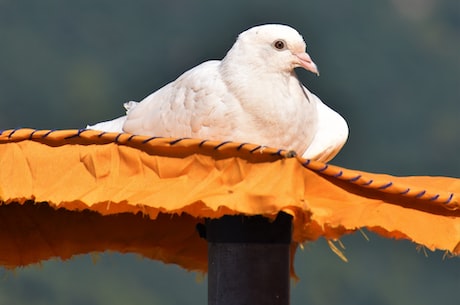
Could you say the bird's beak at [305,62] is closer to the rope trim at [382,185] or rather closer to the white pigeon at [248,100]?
the white pigeon at [248,100]

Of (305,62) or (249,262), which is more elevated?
(305,62)

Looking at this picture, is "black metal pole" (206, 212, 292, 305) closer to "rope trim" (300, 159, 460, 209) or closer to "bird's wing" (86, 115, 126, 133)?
"rope trim" (300, 159, 460, 209)

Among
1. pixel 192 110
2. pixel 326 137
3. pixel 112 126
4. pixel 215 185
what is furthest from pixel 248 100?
pixel 112 126

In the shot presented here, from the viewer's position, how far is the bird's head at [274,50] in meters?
3.76

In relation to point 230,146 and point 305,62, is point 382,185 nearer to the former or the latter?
point 230,146

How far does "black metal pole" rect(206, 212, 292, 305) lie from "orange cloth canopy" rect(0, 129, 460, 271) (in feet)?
0.42

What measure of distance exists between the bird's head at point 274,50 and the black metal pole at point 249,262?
425mm

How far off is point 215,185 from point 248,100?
0.45m

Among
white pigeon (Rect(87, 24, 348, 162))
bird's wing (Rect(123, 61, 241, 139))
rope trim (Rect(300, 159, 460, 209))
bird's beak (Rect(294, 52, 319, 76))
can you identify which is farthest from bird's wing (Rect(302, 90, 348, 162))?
rope trim (Rect(300, 159, 460, 209))

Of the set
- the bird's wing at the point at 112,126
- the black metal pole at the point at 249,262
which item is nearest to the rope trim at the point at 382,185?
the black metal pole at the point at 249,262

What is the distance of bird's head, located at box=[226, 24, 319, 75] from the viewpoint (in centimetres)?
376

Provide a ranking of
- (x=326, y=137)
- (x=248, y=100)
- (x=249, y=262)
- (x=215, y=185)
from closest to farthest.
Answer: (x=215, y=185) < (x=249, y=262) < (x=248, y=100) < (x=326, y=137)

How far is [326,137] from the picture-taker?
394cm

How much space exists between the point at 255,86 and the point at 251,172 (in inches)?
18.9
